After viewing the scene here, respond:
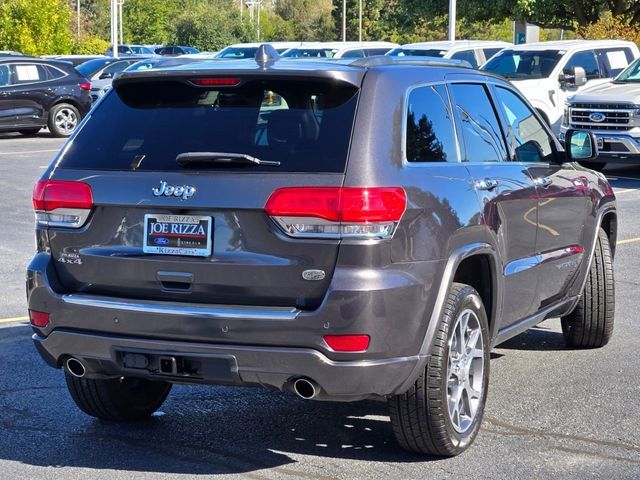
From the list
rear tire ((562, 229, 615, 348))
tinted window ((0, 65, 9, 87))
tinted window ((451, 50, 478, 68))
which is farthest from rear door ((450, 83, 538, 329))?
tinted window ((0, 65, 9, 87))

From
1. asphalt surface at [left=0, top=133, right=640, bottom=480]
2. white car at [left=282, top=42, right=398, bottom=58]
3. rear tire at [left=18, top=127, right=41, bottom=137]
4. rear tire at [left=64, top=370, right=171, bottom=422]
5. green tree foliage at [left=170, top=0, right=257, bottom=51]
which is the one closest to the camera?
asphalt surface at [left=0, top=133, right=640, bottom=480]

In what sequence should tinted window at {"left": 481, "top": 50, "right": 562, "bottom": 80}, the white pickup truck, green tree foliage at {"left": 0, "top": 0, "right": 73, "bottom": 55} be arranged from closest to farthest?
1. the white pickup truck
2. tinted window at {"left": 481, "top": 50, "right": 562, "bottom": 80}
3. green tree foliage at {"left": 0, "top": 0, "right": 73, "bottom": 55}

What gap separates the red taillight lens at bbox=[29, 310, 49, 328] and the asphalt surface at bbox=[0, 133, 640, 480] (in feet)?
2.05

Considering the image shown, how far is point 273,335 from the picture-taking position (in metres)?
4.82

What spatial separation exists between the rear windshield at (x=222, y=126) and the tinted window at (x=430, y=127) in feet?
1.22

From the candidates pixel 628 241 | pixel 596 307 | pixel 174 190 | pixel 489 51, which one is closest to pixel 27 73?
pixel 489 51

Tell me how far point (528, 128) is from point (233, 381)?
2.76m

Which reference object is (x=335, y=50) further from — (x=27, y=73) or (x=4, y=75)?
(x=4, y=75)

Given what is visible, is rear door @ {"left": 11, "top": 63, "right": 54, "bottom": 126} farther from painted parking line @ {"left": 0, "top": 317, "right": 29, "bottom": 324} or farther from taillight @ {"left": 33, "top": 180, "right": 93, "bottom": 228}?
taillight @ {"left": 33, "top": 180, "right": 93, "bottom": 228}

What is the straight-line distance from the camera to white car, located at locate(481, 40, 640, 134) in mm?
20109

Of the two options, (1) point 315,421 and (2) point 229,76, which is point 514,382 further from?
(2) point 229,76

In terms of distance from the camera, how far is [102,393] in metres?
5.85

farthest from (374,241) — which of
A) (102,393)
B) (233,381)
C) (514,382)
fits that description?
(514,382)

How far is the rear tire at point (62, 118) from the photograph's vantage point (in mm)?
26484
